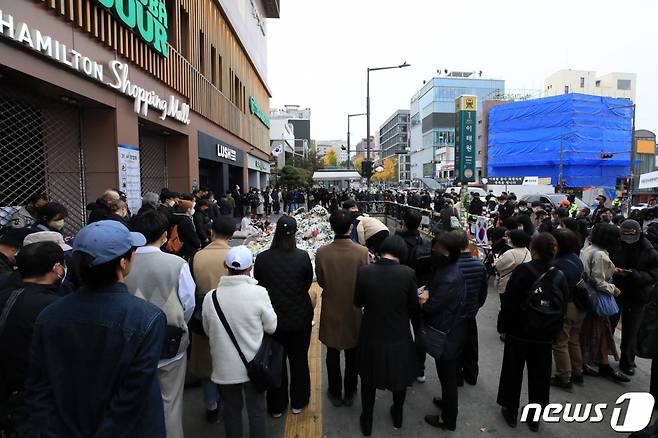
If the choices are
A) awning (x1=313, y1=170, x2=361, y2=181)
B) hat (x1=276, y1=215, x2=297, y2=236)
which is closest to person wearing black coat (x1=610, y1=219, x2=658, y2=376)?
hat (x1=276, y1=215, x2=297, y2=236)

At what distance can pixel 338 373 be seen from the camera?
13.3 ft

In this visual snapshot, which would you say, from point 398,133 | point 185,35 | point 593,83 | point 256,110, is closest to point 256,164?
point 256,110

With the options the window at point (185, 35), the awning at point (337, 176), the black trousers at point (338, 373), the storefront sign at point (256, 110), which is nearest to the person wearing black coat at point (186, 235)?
the black trousers at point (338, 373)

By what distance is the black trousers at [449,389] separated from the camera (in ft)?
11.6

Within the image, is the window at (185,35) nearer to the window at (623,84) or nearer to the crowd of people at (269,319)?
the crowd of people at (269,319)

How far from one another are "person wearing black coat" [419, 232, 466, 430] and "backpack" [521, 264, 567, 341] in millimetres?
547

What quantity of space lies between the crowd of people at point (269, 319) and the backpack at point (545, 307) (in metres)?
0.01

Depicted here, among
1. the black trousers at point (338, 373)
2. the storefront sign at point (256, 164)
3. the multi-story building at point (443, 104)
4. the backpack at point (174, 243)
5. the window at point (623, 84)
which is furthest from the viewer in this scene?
the multi-story building at point (443, 104)

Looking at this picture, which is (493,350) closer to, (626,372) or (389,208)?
(626,372)

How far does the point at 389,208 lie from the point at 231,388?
57.2 ft

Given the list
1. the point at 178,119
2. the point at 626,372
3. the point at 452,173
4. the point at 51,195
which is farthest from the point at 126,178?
the point at 452,173

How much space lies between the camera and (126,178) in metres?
9.21

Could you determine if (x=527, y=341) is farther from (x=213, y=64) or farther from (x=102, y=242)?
(x=213, y=64)

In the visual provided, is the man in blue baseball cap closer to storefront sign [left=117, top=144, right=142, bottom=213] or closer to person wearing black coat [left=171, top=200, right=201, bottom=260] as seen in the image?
person wearing black coat [left=171, top=200, right=201, bottom=260]
